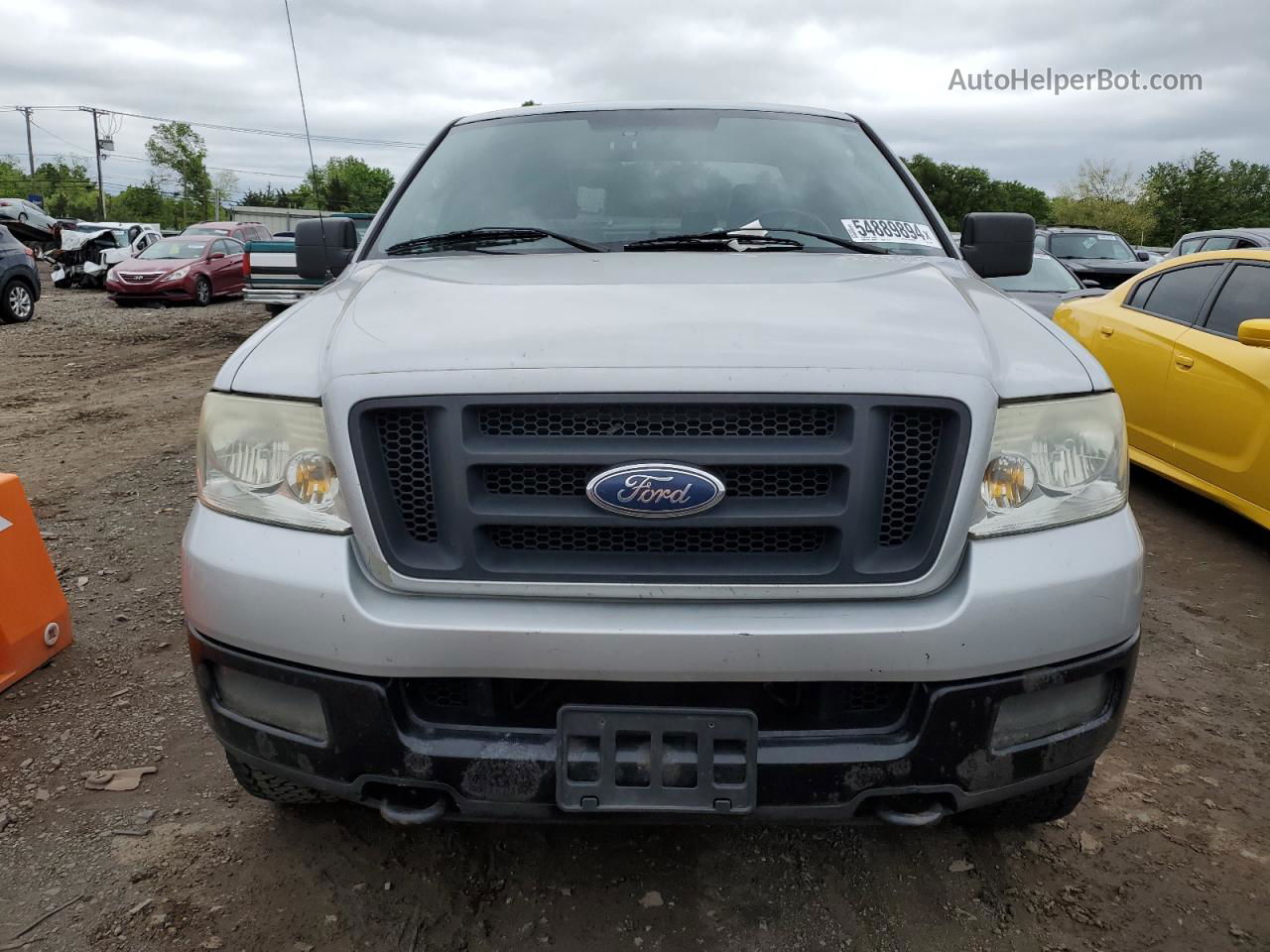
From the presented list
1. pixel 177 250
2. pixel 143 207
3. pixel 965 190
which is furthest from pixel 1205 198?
pixel 143 207

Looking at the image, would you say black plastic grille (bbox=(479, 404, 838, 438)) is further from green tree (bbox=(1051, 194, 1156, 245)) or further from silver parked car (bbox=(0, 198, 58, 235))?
green tree (bbox=(1051, 194, 1156, 245))

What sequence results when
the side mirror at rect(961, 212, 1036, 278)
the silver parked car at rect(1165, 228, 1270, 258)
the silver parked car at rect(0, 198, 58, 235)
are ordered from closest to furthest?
1. the side mirror at rect(961, 212, 1036, 278)
2. the silver parked car at rect(1165, 228, 1270, 258)
3. the silver parked car at rect(0, 198, 58, 235)

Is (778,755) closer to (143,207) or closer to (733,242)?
(733,242)

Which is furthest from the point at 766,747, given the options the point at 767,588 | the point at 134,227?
the point at 134,227

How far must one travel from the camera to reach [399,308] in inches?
79.7

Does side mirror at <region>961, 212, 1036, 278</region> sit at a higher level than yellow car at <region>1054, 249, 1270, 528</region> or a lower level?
higher

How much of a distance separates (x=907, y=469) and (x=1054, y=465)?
34 centimetres

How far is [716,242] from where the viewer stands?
8.73ft

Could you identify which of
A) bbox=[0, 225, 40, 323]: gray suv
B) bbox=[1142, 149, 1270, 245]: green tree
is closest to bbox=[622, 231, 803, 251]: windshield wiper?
bbox=[0, 225, 40, 323]: gray suv

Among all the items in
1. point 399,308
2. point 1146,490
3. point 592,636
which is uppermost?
point 399,308

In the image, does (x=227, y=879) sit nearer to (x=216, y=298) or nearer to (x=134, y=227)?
A: (x=216, y=298)

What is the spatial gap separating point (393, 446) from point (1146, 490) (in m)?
5.50

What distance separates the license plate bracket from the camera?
1.68 m

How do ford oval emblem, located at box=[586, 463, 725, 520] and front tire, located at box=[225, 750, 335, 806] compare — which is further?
front tire, located at box=[225, 750, 335, 806]
